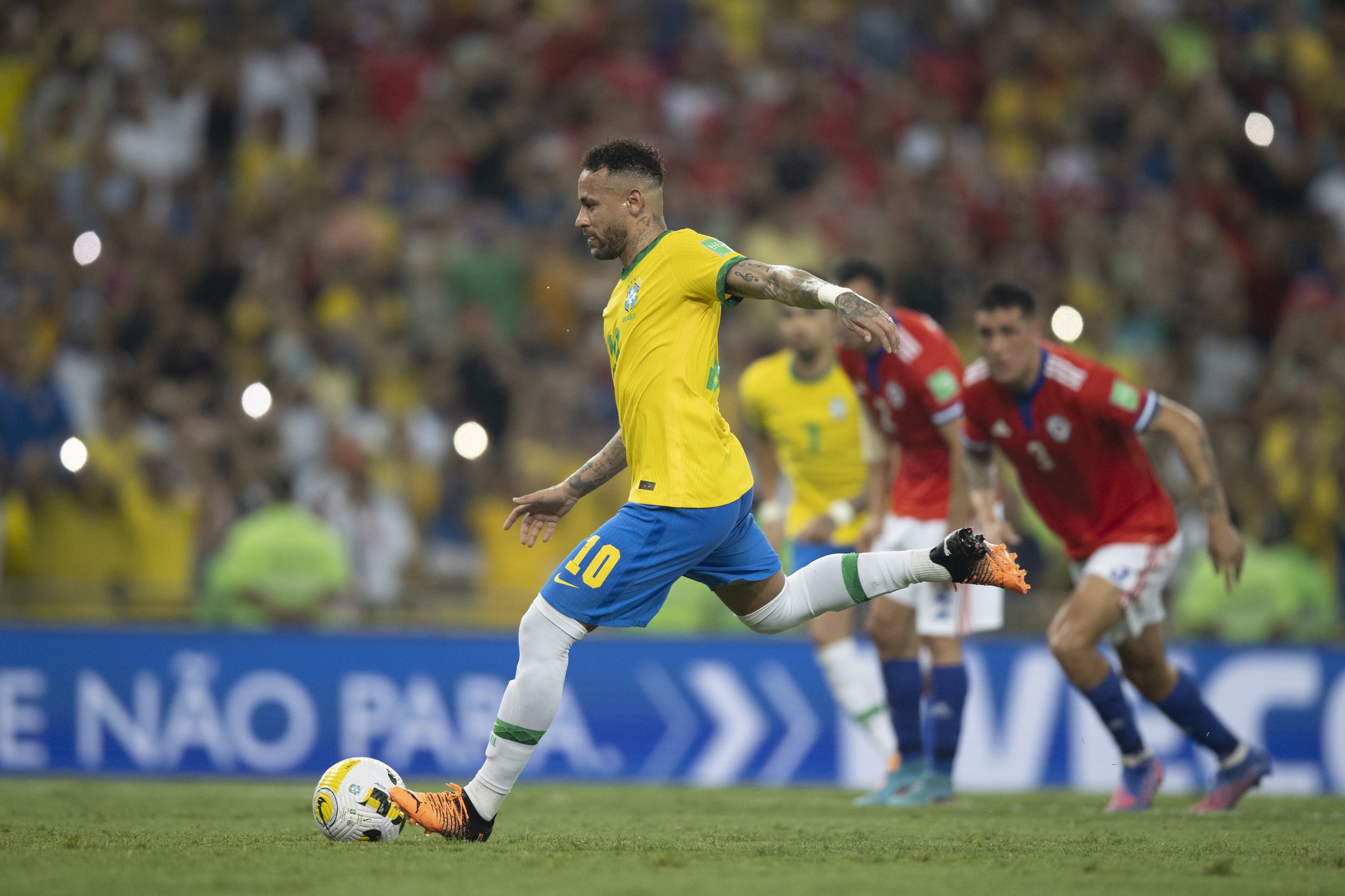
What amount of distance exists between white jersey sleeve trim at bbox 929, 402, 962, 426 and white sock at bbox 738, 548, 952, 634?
2.28 m

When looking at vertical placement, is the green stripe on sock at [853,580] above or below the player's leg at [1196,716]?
above

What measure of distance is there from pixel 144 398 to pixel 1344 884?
10.3 m

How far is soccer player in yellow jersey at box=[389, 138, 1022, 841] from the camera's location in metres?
6.15

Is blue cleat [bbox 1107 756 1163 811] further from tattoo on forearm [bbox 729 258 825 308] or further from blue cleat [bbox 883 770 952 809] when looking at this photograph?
tattoo on forearm [bbox 729 258 825 308]

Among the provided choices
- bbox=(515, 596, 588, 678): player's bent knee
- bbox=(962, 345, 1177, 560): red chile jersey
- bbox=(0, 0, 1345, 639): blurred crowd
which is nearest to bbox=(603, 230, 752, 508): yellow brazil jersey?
bbox=(515, 596, 588, 678): player's bent knee

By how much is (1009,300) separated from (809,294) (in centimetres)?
286

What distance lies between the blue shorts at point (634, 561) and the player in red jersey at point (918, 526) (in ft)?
9.19

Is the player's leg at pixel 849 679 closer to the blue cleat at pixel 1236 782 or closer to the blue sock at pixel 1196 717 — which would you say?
the blue sock at pixel 1196 717

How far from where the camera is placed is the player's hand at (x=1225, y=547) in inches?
314

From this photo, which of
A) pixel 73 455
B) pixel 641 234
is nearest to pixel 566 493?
pixel 641 234

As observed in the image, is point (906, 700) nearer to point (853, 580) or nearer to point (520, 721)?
point (853, 580)

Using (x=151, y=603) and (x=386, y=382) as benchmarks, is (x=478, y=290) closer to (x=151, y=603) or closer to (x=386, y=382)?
(x=386, y=382)

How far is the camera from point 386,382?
1406cm

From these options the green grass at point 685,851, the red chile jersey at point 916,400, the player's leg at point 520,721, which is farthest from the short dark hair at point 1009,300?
the player's leg at point 520,721
